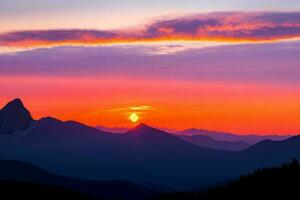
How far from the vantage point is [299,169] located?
19738cm

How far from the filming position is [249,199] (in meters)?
188

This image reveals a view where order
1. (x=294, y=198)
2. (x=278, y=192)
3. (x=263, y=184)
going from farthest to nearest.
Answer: (x=263, y=184), (x=278, y=192), (x=294, y=198)

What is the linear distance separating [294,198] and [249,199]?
1963 cm

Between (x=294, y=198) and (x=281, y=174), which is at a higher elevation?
(x=281, y=174)

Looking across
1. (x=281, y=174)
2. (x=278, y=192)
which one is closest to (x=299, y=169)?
(x=281, y=174)

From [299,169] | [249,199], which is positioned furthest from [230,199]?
[299,169]

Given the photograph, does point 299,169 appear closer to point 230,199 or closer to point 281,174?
point 281,174

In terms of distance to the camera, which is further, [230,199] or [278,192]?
[230,199]

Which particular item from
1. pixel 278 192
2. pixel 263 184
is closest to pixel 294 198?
pixel 278 192

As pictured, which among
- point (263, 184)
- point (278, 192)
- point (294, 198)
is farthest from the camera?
point (263, 184)

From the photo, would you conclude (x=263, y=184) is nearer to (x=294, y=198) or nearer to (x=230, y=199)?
(x=230, y=199)

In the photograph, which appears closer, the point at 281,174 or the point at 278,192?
the point at 278,192

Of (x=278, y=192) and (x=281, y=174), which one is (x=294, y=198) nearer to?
(x=278, y=192)

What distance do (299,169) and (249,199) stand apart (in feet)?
70.9
